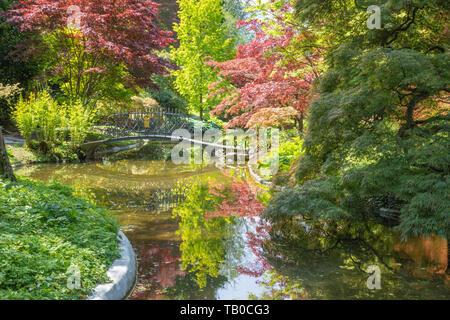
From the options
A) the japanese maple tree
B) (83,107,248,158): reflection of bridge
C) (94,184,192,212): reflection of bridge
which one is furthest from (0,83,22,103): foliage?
(94,184,192,212): reflection of bridge

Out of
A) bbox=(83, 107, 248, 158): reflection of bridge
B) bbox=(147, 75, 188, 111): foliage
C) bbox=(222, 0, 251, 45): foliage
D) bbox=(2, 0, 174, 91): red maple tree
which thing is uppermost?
bbox=(222, 0, 251, 45): foliage

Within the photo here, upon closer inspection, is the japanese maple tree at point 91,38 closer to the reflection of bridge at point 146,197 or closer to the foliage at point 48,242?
the reflection of bridge at point 146,197

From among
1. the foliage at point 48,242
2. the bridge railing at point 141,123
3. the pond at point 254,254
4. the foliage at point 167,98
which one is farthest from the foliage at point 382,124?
the foliage at point 167,98

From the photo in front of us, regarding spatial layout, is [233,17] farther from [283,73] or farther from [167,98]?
[283,73]

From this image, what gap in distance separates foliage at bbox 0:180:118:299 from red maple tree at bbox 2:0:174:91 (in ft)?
33.3

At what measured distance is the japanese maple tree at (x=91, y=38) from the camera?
1423 cm

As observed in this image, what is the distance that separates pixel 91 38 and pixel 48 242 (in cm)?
1233

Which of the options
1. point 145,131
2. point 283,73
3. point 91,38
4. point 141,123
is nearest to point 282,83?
point 283,73

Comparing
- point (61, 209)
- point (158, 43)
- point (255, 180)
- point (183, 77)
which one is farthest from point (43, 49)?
point (61, 209)

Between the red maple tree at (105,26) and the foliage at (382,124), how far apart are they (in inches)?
399

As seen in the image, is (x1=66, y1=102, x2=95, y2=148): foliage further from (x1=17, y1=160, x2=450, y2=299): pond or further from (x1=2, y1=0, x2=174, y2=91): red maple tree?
(x1=17, y1=160, x2=450, y2=299): pond

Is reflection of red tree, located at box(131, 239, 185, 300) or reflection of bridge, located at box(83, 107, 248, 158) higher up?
reflection of bridge, located at box(83, 107, 248, 158)

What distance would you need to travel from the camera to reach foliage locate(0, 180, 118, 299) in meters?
3.15

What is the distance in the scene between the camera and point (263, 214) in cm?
574
